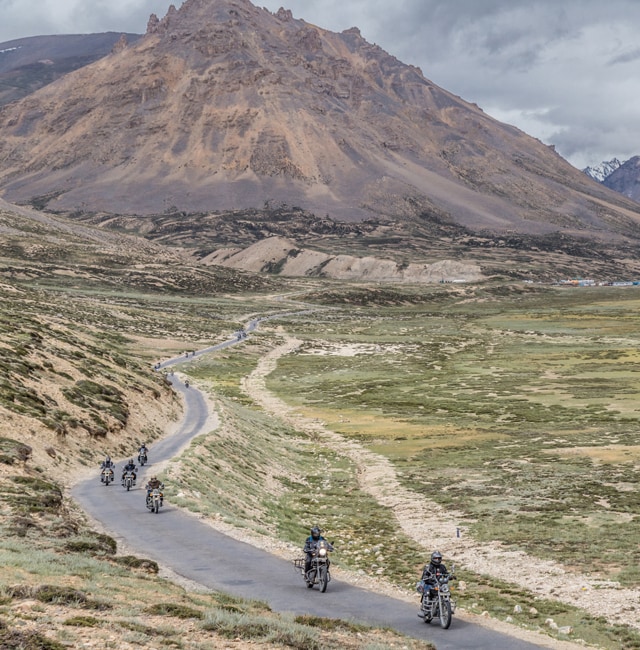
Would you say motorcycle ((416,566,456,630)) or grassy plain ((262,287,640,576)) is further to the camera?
grassy plain ((262,287,640,576))

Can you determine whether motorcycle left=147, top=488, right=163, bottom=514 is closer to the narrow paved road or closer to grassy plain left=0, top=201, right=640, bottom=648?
the narrow paved road

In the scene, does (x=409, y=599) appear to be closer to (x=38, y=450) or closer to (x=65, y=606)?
→ (x=65, y=606)

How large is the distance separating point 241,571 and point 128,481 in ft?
48.2

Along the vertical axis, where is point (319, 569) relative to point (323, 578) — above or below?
above

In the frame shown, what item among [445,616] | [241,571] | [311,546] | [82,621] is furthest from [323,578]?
[82,621]

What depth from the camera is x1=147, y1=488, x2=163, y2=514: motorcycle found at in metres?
33.2

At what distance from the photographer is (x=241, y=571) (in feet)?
81.8

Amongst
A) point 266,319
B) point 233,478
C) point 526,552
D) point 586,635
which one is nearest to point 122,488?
point 233,478

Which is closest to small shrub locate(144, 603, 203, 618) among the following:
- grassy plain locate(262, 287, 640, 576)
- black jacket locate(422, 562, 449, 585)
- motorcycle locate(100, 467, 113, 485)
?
black jacket locate(422, 562, 449, 585)

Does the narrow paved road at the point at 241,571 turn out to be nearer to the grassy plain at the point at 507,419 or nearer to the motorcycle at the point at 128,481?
the motorcycle at the point at 128,481

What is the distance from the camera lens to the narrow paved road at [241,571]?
20.5m

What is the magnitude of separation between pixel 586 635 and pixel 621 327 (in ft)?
549

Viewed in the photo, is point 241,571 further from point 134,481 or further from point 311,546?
point 134,481

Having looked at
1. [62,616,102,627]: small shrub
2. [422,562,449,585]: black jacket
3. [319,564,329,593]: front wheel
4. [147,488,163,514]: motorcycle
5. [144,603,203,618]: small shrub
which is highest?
[422,562,449,585]: black jacket
